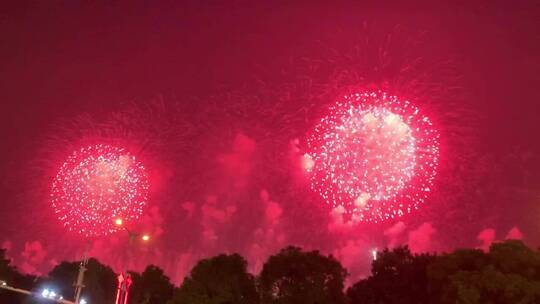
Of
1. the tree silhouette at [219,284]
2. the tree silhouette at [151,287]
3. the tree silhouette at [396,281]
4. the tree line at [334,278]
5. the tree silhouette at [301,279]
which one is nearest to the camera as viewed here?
the tree line at [334,278]

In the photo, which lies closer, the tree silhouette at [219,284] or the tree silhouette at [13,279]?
the tree silhouette at [219,284]

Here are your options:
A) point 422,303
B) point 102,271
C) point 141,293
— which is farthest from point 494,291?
point 102,271

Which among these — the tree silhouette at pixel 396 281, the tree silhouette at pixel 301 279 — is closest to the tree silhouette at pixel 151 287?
the tree silhouette at pixel 301 279

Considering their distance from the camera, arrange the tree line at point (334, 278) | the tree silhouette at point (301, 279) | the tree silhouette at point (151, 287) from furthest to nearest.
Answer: the tree silhouette at point (151, 287) < the tree silhouette at point (301, 279) < the tree line at point (334, 278)

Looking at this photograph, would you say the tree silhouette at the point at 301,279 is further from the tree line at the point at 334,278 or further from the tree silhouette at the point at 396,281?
the tree silhouette at the point at 396,281

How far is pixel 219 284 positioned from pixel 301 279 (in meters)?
7.00

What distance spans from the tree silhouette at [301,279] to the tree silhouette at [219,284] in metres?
1.49

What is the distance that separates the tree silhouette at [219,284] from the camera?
42.7 m

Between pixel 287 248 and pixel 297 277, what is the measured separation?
3556mm

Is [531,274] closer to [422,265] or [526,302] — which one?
[526,302]

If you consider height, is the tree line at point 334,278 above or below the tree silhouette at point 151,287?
below

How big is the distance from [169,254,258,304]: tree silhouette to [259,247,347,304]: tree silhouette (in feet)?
4.90

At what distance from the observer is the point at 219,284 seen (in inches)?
1718

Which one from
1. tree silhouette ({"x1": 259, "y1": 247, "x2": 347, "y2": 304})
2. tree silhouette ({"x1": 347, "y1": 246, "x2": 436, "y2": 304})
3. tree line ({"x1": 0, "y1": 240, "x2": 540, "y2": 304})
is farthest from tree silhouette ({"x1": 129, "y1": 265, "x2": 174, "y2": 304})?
tree silhouette ({"x1": 347, "y1": 246, "x2": 436, "y2": 304})
